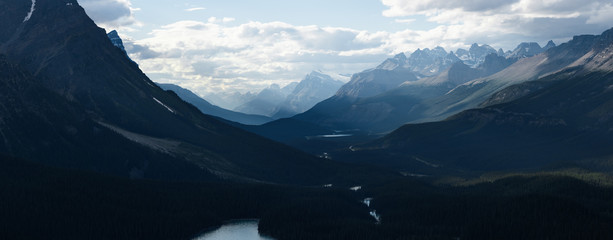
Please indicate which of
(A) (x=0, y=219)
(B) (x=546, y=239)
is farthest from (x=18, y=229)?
(B) (x=546, y=239)

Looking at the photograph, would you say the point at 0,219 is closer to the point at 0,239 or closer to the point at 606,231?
the point at 0,239

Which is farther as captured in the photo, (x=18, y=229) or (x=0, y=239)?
(x=18, y=229)

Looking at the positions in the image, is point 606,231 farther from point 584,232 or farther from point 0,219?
point 0,219

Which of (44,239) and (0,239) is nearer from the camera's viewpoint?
(0,239)

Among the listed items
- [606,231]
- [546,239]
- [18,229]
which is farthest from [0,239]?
[606,231]

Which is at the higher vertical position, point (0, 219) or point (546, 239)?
point (0, 219)

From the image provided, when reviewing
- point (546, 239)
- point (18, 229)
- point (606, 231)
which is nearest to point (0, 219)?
point (18, 229)

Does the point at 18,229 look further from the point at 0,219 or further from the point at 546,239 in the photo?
the point at 546,239
